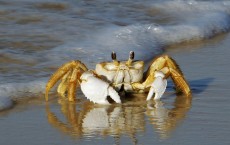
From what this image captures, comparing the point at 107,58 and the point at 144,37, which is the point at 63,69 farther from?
the point at 144,37

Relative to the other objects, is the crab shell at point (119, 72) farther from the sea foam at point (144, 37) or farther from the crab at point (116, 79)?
the sea foam at point (144, 37)

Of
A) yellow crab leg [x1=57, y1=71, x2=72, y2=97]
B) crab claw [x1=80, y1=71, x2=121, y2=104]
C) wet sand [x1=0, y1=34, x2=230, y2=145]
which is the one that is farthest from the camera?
yellow crab leg [x1=57, y1=71, x2=72, y2=97]

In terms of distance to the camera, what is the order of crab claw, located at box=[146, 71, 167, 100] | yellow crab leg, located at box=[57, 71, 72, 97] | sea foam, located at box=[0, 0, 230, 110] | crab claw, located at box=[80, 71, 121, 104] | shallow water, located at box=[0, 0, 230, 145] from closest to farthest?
1. shallow water, located at box=[0, 0, 230, 145]
2. crab claw, located at box=[80, 71, 121, 104]
3. crab claw, located at box=[146, 71, 167, 100]
4. yellow crab leg, located at box=[57, 71, 72, 97]
5. sea foam, located at box=[0, 0, 230, 110]

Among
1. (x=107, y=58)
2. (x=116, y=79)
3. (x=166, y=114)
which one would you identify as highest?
(x=116, y=79)

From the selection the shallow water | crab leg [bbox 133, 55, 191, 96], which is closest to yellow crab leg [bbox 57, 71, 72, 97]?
the shallow water

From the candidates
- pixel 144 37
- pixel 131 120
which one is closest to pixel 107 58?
pixel 144 37

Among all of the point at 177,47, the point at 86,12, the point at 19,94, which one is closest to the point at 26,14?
the point at 86,12

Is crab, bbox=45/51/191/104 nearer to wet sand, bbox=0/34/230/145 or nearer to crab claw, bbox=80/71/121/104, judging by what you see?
crab claw, bbox=80/71/121/104
